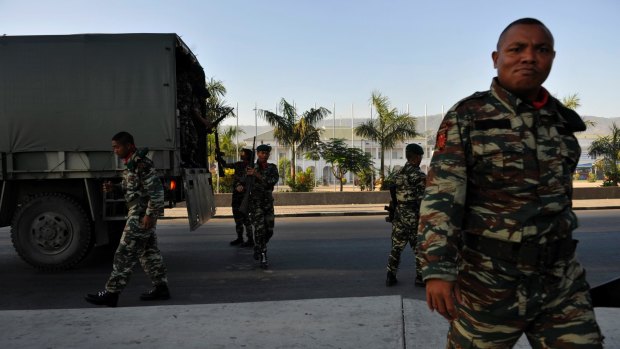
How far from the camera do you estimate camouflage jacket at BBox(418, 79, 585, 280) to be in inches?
82.2

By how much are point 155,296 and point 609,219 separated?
11.9 metres

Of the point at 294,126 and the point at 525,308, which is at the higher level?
the point at 294,126

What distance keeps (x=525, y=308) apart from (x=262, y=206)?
234 inches

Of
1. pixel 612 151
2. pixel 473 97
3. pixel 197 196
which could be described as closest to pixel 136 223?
pixel 197 196

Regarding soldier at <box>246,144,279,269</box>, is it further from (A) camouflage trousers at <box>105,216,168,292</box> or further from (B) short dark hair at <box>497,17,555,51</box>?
(B) short dark hair at <box>497,17,555,51</box>

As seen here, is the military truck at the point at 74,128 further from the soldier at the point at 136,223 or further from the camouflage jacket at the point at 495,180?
the camouflage jacket at the point at 495,180

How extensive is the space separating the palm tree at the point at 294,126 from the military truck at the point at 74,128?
17045mm

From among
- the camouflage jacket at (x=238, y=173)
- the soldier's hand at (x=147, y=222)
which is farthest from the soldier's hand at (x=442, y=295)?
the camouflage jacket at (x=238, y=173)

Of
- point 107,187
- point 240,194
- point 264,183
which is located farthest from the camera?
point 240,194

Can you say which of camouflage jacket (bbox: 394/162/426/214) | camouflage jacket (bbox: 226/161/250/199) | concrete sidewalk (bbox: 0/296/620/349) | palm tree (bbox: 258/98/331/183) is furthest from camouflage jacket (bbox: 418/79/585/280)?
palm tree (bbox: 258/98/331/183)

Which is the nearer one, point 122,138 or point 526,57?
point 526,57

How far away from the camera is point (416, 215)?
6.43 meters

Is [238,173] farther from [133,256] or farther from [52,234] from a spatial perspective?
[133,256]

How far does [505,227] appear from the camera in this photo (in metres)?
2.09
